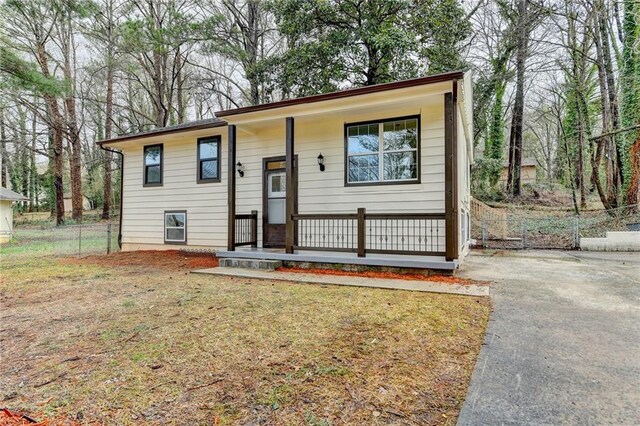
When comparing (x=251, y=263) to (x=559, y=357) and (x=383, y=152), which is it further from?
(x=559, y=357)

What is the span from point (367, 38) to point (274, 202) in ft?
22.7

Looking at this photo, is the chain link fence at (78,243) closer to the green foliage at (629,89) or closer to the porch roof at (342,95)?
the porch roof at (342,95)

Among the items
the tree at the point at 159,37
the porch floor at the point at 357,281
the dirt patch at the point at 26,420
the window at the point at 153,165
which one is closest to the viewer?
the dirt patch at the point at 26,420

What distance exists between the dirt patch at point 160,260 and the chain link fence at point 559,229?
28.8 feet

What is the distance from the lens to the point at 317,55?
39.0 feet

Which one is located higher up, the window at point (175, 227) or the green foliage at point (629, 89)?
the green foliage at point (629, 89)

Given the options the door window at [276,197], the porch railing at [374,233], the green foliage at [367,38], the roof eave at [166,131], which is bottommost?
the porch railing at [374,233]

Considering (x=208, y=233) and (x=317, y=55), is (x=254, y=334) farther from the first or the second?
(x=317, y=55)

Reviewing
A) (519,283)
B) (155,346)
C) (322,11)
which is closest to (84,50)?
(322,11)

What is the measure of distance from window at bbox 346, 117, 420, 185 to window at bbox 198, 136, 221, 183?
390 cm

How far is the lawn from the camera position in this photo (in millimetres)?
1932

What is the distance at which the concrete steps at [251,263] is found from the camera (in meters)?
6.72

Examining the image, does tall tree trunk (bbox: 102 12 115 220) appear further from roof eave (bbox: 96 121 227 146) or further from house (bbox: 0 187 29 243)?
roof eave (bbox: 96 121 227 146)

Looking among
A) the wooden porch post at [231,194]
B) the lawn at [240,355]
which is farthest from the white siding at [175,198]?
the lawn at [240,355]
